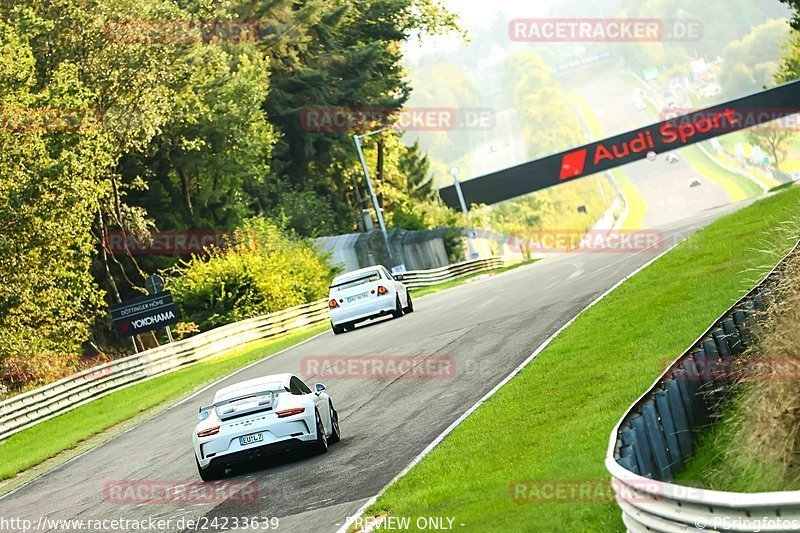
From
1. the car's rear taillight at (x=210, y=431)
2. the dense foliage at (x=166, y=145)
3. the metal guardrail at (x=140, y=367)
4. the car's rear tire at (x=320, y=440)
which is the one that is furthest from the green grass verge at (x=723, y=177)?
the car's rear taillight at (x=210, y=431)

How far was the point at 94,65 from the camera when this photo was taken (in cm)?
4147

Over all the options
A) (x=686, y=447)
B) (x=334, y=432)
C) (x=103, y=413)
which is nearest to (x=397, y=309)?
(x=103, y=413)

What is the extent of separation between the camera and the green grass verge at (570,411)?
398 inches

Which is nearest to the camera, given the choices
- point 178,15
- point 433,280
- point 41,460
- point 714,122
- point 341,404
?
point 341,404

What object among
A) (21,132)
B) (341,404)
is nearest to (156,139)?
(21,132)

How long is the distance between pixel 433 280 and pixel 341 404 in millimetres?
43647

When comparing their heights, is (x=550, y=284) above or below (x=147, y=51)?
below

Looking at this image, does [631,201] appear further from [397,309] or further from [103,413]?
[103,413]

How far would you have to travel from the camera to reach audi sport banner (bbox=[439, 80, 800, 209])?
70.6 m

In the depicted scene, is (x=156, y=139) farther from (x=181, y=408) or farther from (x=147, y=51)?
(x=181, y=408)

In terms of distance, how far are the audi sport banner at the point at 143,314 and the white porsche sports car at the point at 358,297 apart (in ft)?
23.8

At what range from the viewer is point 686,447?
391 inches

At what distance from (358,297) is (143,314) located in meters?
8.49

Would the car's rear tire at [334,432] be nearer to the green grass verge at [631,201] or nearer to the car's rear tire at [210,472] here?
the car's rear tire at [210,472]
